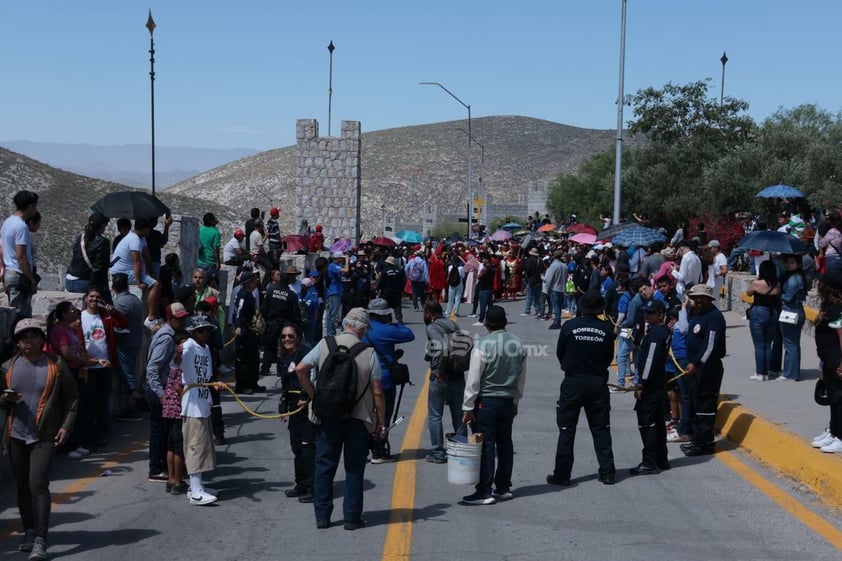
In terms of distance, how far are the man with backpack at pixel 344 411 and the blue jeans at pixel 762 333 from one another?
26.2 feet

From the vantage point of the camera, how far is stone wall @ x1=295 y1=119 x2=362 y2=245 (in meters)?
48.6

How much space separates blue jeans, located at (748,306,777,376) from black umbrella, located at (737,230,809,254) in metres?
1.40

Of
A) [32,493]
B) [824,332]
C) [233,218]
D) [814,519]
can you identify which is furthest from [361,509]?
[233,218]

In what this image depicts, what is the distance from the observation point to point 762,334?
48.0ft

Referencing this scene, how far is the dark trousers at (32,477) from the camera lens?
7.37 meters

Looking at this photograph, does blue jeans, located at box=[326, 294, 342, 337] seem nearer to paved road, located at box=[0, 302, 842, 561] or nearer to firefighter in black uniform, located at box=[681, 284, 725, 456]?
paved road, located at box=[0, 302, 842, 561]

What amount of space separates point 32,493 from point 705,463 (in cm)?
651

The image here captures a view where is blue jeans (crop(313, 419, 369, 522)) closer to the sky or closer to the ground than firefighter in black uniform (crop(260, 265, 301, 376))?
closer to the ground

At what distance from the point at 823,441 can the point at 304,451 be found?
4.93 m

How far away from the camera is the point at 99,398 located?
448 inches

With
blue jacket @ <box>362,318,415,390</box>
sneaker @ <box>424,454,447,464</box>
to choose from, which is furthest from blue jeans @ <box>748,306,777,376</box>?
blue jacket @ <box>362,318,415,390</box>

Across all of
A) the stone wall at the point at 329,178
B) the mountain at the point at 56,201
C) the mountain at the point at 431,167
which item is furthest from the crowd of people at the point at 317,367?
the mountain at the point at 431,167

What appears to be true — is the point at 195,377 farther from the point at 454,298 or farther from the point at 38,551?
the point at 454,298

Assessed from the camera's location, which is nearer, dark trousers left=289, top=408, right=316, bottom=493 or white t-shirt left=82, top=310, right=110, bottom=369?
dark trousers left=289, top=408, right=316, bottom=493
